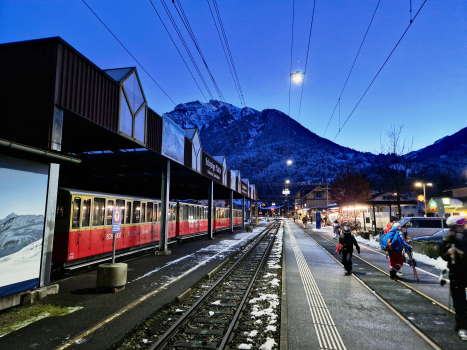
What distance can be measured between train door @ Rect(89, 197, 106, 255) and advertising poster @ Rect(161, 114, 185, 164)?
11.6 ft

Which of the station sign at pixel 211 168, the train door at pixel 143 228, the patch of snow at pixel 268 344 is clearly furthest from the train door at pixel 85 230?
the station sign at pixel 211 168

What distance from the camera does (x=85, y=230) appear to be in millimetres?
9672

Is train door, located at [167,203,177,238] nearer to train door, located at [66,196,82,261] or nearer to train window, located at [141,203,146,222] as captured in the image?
train window, located at [141,203,146,222]

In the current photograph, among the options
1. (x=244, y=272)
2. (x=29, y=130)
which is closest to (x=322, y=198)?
(x=244, y=272)

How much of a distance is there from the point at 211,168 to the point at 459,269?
57.0ft

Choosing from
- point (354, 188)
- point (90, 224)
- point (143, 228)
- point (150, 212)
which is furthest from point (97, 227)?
point (354, 188)

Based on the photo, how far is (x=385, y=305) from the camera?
620 cm

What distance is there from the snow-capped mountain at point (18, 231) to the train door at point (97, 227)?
3499 mm

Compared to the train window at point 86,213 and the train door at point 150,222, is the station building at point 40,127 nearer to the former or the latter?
the train window at point 86,213

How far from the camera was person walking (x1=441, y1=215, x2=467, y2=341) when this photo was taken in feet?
15.0

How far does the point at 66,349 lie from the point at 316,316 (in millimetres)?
4363

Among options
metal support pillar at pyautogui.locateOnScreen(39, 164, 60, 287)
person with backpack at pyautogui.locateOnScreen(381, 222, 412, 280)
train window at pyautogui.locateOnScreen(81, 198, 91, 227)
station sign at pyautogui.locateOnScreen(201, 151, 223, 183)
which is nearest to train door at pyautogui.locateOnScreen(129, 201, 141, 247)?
train window at pyautogui.locateOnScreen(81, 198, 91, 227)

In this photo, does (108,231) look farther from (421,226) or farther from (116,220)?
(421,226)

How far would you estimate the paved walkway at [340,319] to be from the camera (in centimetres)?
434
